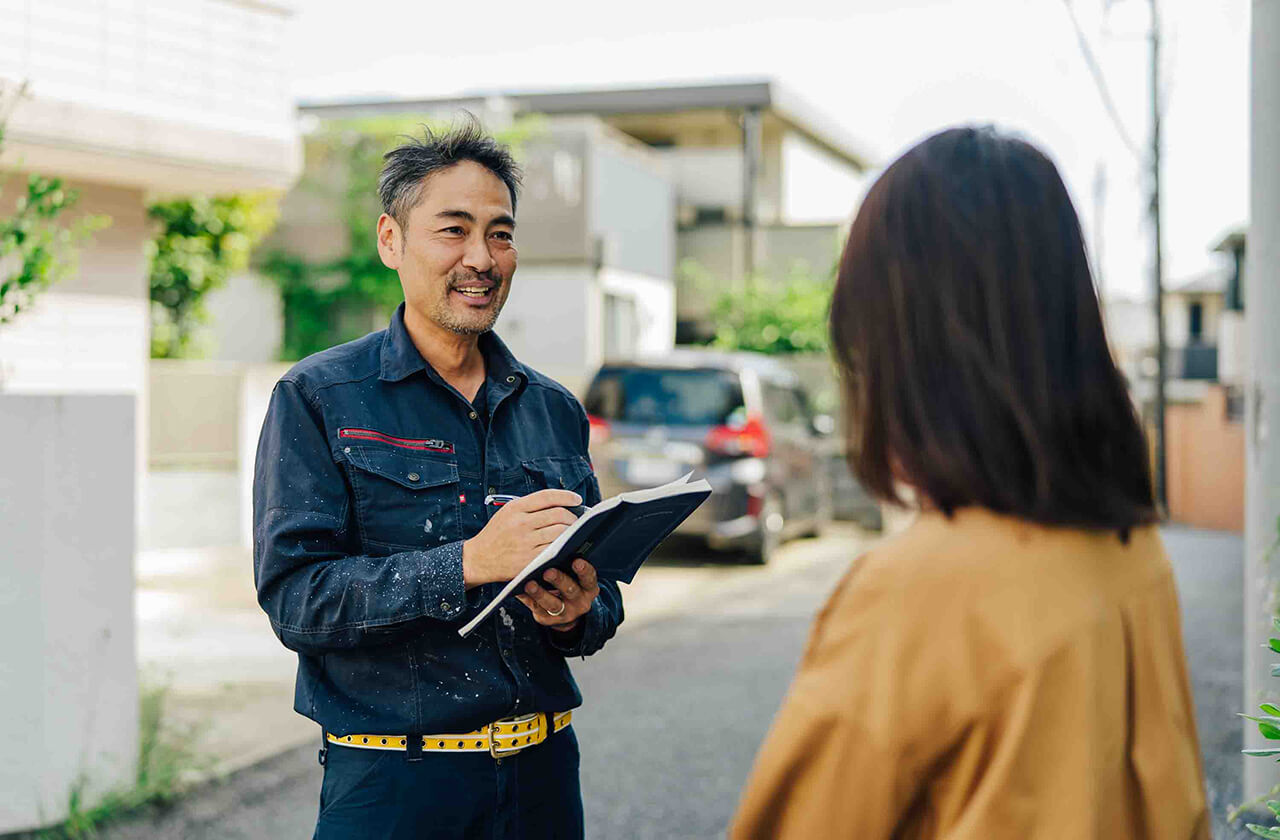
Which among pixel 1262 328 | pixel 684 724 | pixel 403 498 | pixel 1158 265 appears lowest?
pixel 684 724

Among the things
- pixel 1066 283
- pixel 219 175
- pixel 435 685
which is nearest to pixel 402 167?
pixel 435 685

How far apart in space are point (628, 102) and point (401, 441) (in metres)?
27.8

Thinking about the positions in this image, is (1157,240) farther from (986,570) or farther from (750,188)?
(986,570)

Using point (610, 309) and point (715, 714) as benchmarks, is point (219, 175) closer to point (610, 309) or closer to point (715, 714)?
point (715, 714)

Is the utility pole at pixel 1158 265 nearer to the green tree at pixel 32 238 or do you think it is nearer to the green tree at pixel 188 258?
the green tree at pixel 188 258

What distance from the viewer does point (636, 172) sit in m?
25.6

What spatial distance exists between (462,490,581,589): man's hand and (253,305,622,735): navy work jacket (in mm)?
44

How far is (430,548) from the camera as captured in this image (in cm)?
253

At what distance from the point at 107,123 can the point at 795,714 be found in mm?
10823

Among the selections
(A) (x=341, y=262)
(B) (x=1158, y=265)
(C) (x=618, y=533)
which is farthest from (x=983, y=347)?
(A) (x=341, y=262)

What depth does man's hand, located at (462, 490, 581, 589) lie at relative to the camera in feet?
7.68

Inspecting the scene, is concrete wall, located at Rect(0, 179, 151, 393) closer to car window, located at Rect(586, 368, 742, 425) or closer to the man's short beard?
car window, located at Rect(586, 368, 742, 425)

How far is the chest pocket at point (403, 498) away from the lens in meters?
2.53

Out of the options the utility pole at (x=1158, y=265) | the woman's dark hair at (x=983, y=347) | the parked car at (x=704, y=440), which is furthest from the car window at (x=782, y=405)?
the woman's dark hair at (x=983, y=347)
